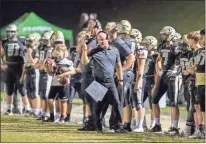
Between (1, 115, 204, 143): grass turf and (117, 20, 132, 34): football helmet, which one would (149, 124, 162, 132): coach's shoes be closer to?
→ (1, 115, 204, 143): grass turf

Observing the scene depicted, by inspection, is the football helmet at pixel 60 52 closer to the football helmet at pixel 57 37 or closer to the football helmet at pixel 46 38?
the football helmet at pixel 57 37

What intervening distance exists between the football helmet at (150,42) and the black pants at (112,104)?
70 centimetres

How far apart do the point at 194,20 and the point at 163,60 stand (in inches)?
19.9

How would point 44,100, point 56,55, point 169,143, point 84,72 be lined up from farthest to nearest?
point 44,100 < point 56,55 < point 84,72 < point 169,143

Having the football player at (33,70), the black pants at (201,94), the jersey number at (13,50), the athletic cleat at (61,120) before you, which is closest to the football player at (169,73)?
the black pants at (201,94)

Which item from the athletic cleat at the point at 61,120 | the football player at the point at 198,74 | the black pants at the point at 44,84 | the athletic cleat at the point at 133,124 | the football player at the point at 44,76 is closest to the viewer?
the football player at the point at 198,74

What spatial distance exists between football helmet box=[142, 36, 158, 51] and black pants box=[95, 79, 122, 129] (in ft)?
2.30

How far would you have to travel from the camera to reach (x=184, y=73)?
28.1ft

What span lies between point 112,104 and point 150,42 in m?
0.83

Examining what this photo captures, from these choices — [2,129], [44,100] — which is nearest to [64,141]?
[2,129]

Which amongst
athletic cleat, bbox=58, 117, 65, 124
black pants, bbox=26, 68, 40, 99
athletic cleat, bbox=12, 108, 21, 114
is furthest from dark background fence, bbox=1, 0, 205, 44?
athletic cleat, bbox=12, 108, 21, 114

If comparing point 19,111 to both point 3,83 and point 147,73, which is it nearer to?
point 3,83

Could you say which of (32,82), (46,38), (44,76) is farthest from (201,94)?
(32,82)

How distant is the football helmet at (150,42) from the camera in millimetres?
8859
